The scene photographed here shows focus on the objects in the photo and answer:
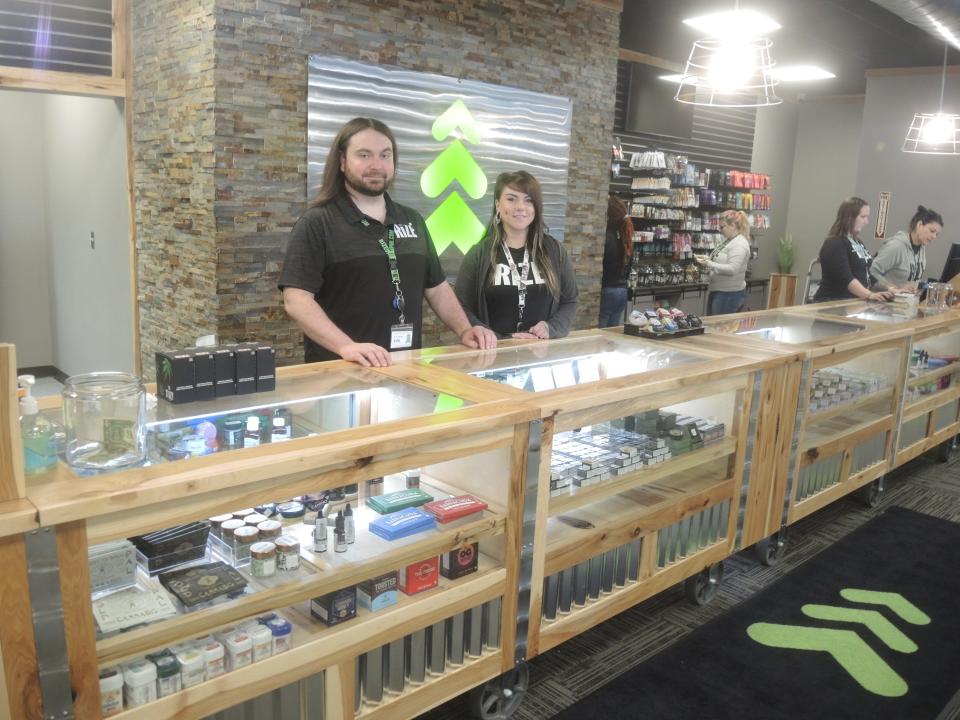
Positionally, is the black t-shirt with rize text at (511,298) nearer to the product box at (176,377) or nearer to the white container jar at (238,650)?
the product box at (176,377)

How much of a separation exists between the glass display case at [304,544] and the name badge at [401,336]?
0.49 metres

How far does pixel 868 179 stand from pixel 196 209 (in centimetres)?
789

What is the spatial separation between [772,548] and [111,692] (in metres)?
2.77

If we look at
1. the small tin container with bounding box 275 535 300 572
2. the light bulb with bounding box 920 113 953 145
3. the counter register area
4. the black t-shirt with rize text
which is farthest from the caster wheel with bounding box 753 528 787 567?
the light bulb with bounding box 920 113 953 145

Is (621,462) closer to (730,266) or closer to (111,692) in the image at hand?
(111,692)

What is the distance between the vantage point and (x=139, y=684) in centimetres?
151

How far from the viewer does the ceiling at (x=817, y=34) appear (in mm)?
6578

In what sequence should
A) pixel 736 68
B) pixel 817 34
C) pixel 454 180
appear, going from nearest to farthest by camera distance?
pixel 736 68 < pixel 454 180 < pixel 817 34

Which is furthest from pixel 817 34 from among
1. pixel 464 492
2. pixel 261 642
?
pixel 261 642

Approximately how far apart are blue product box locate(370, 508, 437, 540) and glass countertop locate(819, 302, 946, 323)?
310 centimetres

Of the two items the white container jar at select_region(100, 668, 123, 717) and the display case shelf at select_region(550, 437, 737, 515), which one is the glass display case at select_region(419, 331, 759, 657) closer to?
the display case shelf at select_region(550, 437, 737, 515)

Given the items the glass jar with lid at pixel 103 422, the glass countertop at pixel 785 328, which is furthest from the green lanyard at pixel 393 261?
the glass countertop at pixel 785 328

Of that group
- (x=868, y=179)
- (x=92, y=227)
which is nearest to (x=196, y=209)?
(x=92, y=227)

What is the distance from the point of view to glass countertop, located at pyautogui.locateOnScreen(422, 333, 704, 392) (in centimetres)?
244
